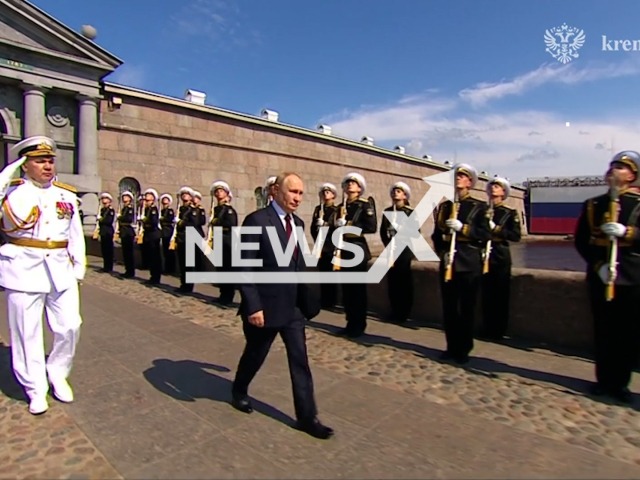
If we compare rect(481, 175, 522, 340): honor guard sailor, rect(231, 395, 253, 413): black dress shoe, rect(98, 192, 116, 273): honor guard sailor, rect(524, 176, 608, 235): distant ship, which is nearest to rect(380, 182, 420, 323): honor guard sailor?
rect(481, 175, 522, 340): honor guard sailor

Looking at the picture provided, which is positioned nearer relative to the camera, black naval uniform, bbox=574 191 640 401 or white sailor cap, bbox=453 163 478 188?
black naval uniform, bbox=574 191 640 401

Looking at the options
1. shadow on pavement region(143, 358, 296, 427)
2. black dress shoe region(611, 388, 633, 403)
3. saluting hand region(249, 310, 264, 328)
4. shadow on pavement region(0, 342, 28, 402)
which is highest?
saluting hand region(249, 310, 264, 328)

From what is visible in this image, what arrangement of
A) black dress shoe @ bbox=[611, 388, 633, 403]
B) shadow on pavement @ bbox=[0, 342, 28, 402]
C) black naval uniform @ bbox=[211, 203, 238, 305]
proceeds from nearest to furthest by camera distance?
black dress shoe @ bbox=[611, 388, 633, 403] < shadow on pavement @ bbox=[0, 342, 28, 402] < black naval uniform @ bbox=[211, 203, 238, 305]

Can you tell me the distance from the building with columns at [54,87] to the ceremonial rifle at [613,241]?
16316 mm

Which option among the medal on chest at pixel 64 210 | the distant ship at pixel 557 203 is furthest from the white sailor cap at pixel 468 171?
the distant ship at pixel 557 203

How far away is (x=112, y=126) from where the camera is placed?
17375 mm

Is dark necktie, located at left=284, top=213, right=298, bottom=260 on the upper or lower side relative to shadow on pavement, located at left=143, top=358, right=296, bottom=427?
upper

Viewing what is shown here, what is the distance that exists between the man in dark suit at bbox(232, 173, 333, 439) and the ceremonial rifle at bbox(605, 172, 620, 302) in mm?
2526

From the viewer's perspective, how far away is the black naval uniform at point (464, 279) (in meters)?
4.88

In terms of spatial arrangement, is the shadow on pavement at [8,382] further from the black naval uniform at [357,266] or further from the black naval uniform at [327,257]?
the black naval uniform at [327,257]

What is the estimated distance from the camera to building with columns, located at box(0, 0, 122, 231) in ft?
50.3

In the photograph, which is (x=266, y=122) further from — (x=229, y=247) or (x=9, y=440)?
(x=9, y=440)

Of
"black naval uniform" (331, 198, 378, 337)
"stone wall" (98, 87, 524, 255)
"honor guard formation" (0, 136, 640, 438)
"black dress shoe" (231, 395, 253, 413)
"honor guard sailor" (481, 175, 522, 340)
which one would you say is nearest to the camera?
"honor guard formation" (0, 136, 640, 438)

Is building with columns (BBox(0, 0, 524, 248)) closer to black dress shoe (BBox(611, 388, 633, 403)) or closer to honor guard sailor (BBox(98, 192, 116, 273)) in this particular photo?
honor guard sailor (BBox(98, 192, 116, 273))
